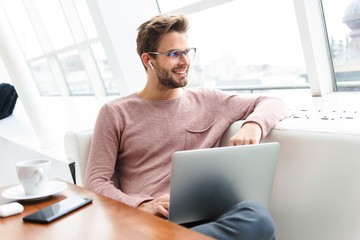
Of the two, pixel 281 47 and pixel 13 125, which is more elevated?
pixel 281 47

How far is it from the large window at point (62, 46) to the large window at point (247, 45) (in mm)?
1520

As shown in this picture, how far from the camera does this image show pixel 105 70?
436 cm

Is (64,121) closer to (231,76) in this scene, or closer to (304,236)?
(231,76)

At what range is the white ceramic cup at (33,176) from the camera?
3.21 feet

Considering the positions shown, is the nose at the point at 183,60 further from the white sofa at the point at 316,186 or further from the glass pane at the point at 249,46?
the glass pane at the point at 249,46

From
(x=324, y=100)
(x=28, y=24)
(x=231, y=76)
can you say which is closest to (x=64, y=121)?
(x=231, y=76)

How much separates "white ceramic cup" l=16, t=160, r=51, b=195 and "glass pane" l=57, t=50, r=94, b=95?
3987mm

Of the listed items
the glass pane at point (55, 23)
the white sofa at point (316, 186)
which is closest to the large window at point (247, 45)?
the white sofa at point (316, 186)

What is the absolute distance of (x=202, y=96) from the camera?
1.67m

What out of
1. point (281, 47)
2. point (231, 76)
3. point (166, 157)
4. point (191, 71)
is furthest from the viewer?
point (191, 71)

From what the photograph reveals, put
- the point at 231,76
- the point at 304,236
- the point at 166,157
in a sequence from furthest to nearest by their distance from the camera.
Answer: the point at 231,76, the point at 166,157, the point at 304,236

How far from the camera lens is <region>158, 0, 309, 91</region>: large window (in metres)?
2.23

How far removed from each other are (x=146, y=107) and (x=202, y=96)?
10.6 inches

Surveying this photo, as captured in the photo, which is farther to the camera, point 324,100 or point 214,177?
point 324,100
